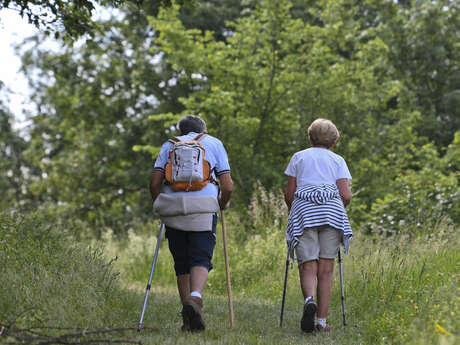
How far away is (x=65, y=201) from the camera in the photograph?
21.9 meters

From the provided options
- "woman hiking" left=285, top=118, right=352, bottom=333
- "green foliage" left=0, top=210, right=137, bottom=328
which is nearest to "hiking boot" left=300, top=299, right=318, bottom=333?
"woman hiking" left=285, top=118, right=352, bottom=333

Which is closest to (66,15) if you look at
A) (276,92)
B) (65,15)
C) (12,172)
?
(65,15)

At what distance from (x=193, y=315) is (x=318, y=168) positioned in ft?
5.59

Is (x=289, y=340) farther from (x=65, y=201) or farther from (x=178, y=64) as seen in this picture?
(x=65, y=201)

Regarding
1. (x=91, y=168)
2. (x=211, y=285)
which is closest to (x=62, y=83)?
(x=91, y=168)

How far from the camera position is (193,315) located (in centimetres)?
468

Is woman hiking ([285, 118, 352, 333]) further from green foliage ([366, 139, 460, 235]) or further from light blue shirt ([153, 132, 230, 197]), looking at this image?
green foliage ([366, 139, 460, 235])

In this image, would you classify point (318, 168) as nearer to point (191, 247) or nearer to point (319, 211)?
point (319, 211)

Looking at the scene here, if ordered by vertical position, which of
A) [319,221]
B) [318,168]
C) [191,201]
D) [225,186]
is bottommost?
[319,221]

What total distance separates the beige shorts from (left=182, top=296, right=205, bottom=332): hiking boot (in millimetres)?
1066

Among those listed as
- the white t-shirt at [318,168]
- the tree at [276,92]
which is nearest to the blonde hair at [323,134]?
the white t-shirt at [318,168]

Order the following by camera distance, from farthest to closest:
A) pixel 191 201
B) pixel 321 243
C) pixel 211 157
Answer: pixel 321 243, pixel 211 157, pixel 191 201

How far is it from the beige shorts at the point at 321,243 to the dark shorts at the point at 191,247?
804 millimetres

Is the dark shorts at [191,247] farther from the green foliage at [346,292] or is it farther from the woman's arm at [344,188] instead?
the woman's arm at [344,188]
